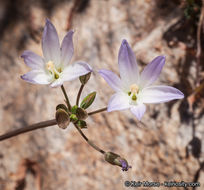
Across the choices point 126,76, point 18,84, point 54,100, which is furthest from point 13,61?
point 126,76

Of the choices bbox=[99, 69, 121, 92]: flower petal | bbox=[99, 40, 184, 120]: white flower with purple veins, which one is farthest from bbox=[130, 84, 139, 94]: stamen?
bbox=[99, 69, 121, 92]: flower petal

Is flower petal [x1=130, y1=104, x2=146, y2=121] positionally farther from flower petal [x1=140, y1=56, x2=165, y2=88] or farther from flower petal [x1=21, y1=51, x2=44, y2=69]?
flower petal [x1=21, y1=51, x2=44, y2=69]

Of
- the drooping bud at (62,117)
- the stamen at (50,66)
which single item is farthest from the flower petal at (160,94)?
the stamen at (50,66)

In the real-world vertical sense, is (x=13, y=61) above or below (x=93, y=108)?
above

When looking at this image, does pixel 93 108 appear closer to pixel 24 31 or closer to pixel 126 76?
pixel 126 76

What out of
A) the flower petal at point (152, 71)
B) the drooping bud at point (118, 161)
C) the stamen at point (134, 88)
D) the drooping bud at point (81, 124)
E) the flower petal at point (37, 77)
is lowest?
the drooping bud at point (118, 161)

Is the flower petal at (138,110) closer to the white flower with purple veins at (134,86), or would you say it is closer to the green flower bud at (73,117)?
the white flower with purple veins at (134,86)

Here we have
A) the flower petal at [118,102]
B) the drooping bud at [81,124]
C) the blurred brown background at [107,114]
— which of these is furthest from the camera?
the blurred brown background at [107,114]
